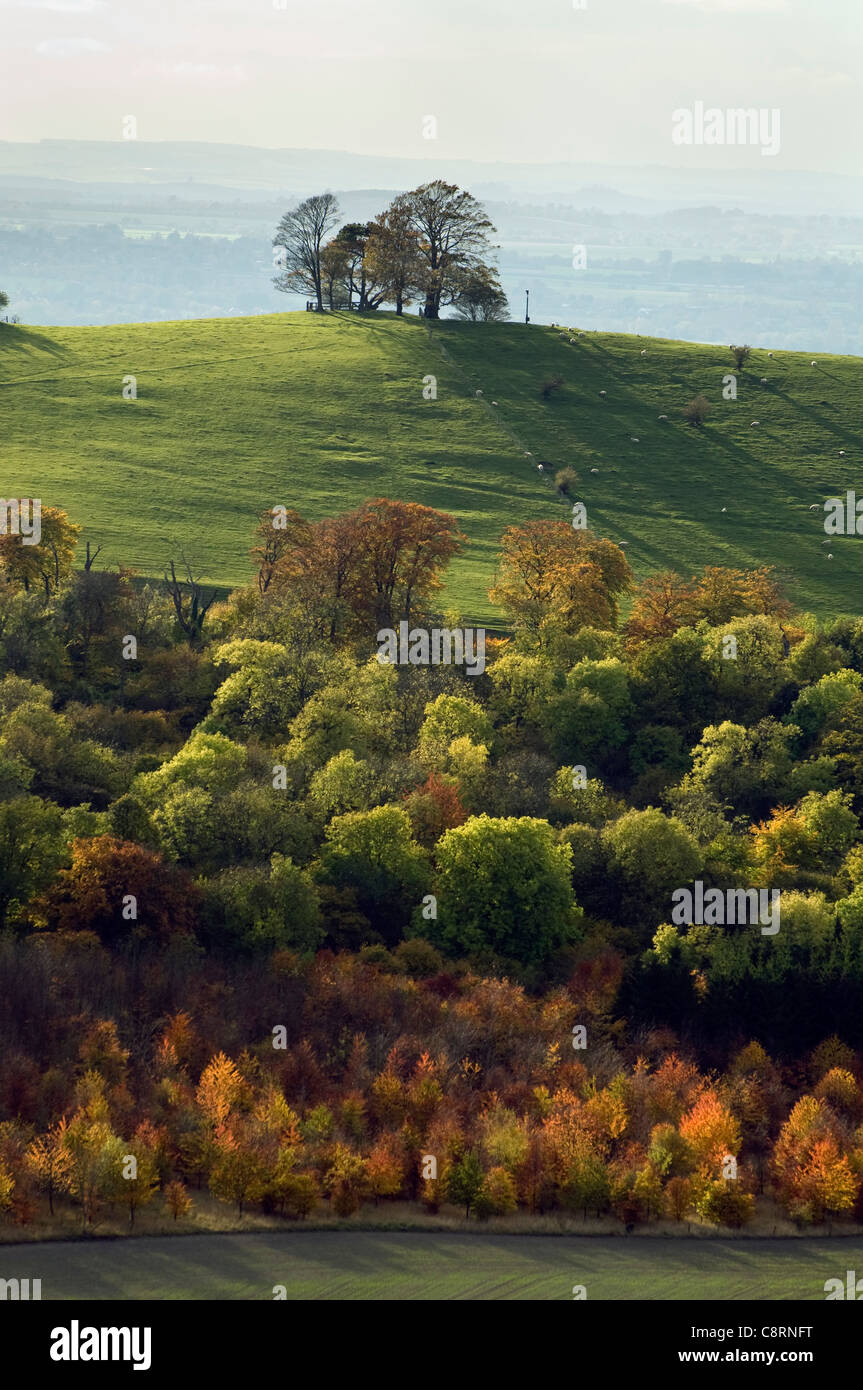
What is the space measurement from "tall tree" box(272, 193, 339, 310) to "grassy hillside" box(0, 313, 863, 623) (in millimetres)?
8827

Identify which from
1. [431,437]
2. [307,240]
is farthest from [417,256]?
[431,437]

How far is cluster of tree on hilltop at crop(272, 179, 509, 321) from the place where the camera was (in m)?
173

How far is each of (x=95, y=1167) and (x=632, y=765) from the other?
4577 cm

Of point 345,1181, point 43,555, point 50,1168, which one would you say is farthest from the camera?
point 43,555

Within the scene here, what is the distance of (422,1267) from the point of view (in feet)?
163

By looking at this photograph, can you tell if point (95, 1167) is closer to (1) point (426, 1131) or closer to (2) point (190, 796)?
(1) point (426, 1131)

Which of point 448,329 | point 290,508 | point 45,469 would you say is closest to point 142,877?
point 290,508

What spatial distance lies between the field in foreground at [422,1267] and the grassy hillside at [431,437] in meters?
61.4

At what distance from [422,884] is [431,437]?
80.5 metres

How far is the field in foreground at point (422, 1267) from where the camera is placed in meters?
47.7
